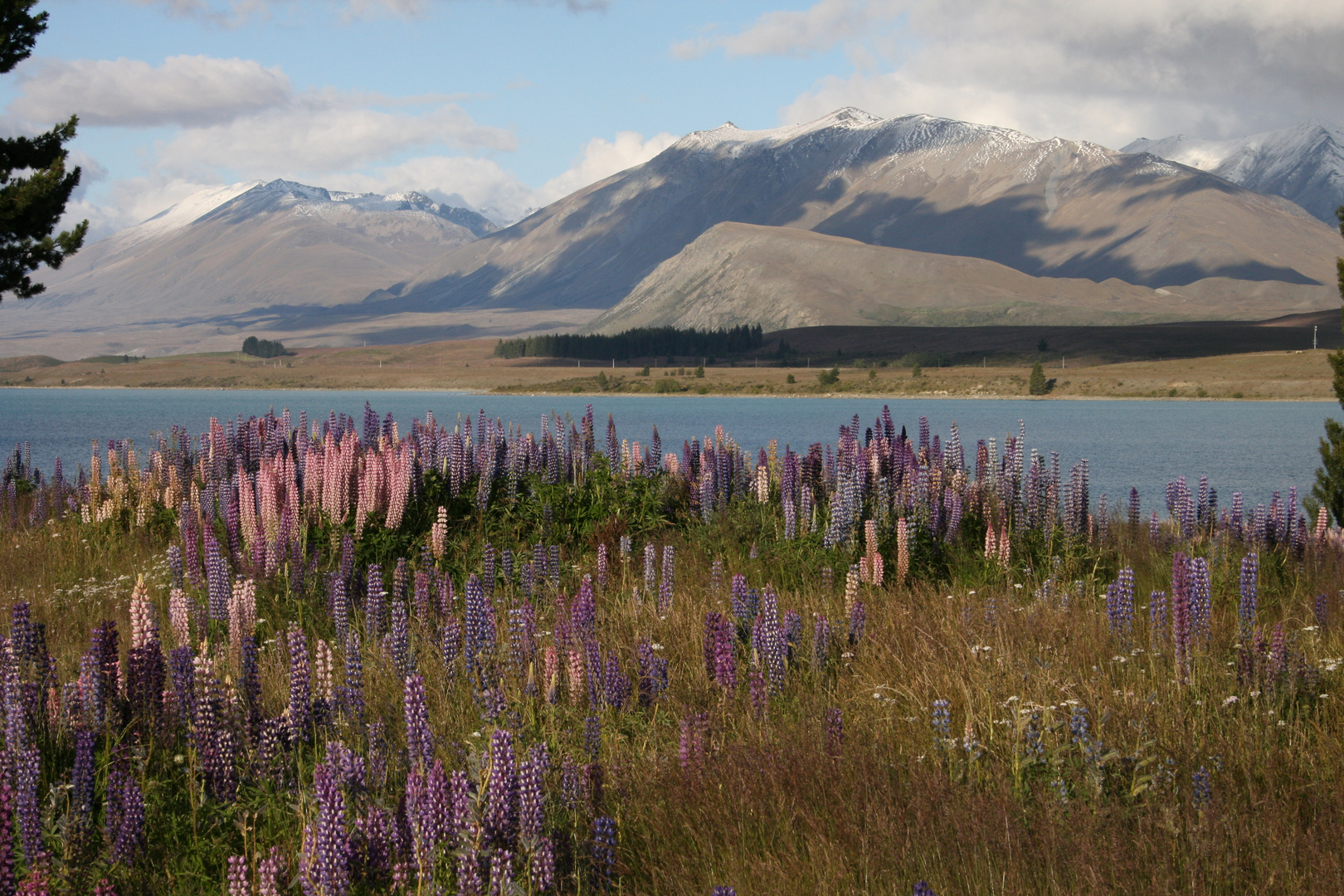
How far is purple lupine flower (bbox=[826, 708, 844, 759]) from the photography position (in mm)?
5195

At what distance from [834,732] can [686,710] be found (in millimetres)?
920

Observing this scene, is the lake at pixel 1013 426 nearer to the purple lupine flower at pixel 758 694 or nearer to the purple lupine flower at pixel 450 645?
the purple lupine flower at pixel 450 645

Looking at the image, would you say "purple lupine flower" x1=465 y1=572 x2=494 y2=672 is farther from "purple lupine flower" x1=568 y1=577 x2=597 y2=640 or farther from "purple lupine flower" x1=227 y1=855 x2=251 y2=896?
"purple lupine flower" x1=227 y1=855 x2=251 y2=896

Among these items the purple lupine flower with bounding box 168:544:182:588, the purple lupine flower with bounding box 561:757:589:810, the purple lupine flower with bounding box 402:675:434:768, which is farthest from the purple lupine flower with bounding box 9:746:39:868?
the purple lupine flower with bounding box 168:544:182:588

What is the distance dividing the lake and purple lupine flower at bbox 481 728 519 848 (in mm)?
13454

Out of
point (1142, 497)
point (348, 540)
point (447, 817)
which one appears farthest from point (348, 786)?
point (1142, 497)

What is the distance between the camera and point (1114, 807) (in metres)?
4.52

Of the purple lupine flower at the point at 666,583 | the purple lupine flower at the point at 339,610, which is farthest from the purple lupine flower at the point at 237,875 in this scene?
the purple lupine flower at the point at 666,583

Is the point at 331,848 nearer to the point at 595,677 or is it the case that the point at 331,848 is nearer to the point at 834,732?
the point at 595,677

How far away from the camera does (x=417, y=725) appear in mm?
4473

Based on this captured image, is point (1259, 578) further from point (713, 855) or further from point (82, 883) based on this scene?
point (82, 883)

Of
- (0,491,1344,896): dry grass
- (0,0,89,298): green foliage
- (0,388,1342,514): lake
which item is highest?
(0,0,89,298): green foliage

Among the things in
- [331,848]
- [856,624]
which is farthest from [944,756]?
[331,848]

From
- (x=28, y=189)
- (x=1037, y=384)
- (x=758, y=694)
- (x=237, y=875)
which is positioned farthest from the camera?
(x=1037, y=384)
